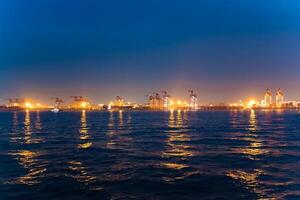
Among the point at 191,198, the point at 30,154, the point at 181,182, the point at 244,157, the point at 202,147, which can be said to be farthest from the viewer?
the point at 202,147

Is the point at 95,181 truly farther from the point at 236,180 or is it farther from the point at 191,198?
the point at 236,180

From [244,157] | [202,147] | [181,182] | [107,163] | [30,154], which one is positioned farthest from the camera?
[202,147]

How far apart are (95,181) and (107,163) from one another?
6.69 meters

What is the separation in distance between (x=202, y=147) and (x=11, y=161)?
19.8 metres

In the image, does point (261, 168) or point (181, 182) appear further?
point (261, 168)

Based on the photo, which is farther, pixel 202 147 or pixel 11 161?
pixel 202 147

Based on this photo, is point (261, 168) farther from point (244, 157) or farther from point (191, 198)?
point (191, 198)

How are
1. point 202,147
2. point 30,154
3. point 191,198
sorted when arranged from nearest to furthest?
point 191,198, point 30,154, point 202,147

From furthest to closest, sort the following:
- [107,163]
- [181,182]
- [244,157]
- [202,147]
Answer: [202,147] → [244,157] → [107,163] → [181,182]

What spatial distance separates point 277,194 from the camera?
19.3m

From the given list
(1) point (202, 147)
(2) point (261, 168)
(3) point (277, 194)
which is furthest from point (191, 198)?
(1) point (202, 147)

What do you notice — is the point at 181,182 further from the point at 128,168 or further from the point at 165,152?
the point at 165,152

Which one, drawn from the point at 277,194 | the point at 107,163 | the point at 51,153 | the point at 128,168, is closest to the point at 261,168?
the point at 277,194

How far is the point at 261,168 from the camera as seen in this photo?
88.0 ft
